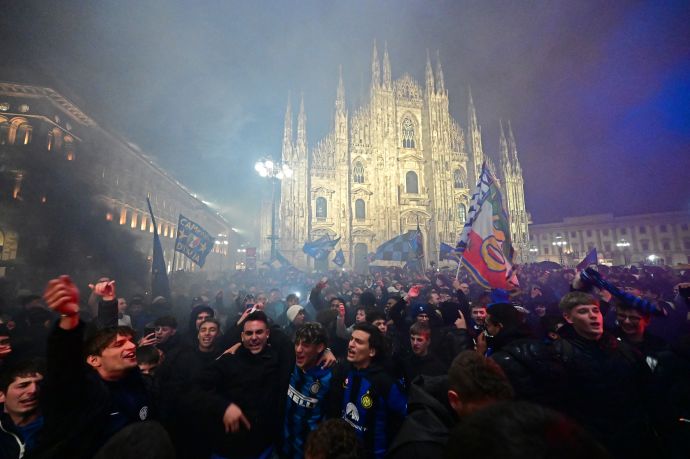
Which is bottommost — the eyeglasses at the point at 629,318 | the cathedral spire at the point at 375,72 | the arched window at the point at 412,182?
the eyeglasses at the point at 629,318

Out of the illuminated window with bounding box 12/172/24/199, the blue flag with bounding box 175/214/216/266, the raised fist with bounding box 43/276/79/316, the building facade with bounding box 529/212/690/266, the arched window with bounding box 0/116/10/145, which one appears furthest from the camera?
the building facade with bounding box 529/212/690/266

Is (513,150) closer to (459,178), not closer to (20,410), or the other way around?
(459,178)

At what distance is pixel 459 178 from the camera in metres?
33.9

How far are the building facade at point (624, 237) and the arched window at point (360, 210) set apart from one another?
29.2m

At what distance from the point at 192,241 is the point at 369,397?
961 centimetres

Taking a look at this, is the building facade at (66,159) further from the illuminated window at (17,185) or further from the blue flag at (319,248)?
the blue flag at (319,248)

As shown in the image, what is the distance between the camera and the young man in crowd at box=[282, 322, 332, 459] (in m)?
2.74

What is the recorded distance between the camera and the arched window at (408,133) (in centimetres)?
3400

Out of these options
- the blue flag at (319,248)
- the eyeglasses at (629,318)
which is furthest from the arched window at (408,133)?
the eyeglasses at (629,318)

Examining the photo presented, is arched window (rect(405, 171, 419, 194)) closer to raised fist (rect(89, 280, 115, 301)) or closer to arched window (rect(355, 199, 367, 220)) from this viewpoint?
arched window (rect(355, 199, 367, 220))

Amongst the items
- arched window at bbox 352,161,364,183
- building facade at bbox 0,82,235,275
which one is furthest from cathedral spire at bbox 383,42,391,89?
building facade at bbox 0,82,235,275

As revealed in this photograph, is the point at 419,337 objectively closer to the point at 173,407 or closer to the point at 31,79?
the point at 173,407

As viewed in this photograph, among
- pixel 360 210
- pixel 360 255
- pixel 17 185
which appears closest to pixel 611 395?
pixel 17 185

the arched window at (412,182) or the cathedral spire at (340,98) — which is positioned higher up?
the cathedral spire at (340,98)
